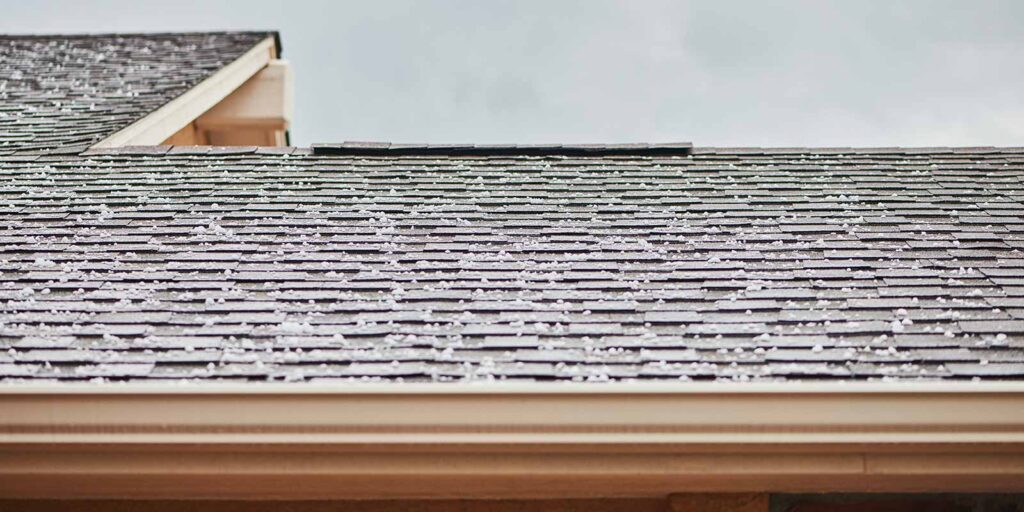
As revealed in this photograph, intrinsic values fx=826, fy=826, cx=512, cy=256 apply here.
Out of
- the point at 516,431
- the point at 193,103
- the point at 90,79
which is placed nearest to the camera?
the point at 516,431

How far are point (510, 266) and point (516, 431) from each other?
48.0 inches

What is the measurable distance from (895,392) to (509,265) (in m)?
1.65

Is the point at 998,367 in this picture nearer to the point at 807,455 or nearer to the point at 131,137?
the point at 807,455

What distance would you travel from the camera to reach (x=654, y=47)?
26.5 meters

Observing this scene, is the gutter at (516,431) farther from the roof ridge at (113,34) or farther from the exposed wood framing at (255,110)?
the roof ridge at (113,34)

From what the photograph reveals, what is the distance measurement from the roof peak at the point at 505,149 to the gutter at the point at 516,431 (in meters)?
2.99

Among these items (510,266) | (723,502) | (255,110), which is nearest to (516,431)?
(723,502)

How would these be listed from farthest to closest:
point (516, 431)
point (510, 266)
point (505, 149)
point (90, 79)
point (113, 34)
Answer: point (113, 34)
point (90, 79)
point (505, 149)
point (510, 266)
point (516, 431)

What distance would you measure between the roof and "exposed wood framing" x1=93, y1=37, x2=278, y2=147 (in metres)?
0.59

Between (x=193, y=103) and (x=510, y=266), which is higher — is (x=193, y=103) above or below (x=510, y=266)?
above

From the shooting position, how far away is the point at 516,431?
2402 millimetres

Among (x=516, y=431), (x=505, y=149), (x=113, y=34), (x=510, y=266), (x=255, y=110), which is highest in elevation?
(x=113, y=34)

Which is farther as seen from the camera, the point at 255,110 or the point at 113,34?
the point at 113,34

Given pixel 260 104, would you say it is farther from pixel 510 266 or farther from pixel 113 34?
pixel 510 266
